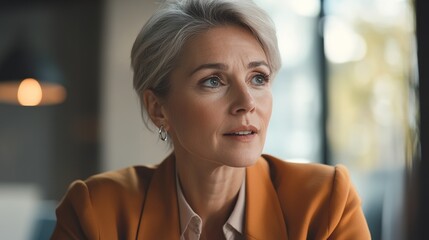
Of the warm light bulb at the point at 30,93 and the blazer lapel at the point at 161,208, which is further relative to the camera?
the warm light bulb at the point at 30,93

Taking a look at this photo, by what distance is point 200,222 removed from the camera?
1692mm

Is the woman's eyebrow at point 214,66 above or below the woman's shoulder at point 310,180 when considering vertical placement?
above

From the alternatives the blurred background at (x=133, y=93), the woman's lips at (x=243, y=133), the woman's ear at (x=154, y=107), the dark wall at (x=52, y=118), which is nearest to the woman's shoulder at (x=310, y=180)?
the woman's lips at (x=243, y=133)

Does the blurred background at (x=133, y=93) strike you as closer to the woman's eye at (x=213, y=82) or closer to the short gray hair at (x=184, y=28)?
the short gray hair at (x=184, y=28)

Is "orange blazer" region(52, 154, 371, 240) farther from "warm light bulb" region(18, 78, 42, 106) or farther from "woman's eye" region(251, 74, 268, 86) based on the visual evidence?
"warm light bulb" region(18, 78, 42, 106)

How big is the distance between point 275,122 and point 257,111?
4465 mm

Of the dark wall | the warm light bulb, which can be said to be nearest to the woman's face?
the warm light bulb

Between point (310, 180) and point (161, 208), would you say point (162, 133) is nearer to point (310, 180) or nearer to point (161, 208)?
point (161, 208)

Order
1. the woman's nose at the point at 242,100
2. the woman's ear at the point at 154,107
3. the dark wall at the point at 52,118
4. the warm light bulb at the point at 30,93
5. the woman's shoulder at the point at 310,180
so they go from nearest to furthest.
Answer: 1. the woman's nose at the point at 242,100
2. the woman's shoulder at the point at 310,180
3. the woman's ear at the point at 154,107
4. the warm light bulb at the point at 30,93
5. the dark wall at the point at 52,118

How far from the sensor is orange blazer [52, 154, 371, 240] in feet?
5.27

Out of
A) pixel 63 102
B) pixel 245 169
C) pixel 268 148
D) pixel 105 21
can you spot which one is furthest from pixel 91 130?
pixel 245 169

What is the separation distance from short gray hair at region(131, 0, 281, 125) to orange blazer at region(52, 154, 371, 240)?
28cm

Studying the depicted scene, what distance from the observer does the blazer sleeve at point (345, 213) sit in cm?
158

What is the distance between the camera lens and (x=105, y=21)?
5648 millimetres
